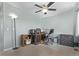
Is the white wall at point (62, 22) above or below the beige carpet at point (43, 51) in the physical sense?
above

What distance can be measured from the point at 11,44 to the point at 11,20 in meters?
0.33

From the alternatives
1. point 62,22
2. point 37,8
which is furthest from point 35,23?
point 62,22

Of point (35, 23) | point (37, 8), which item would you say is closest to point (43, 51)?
point (35, 23)

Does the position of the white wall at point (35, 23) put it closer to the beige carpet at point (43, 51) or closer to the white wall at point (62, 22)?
the white wall at point (62, 22)

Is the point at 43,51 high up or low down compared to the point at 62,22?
down

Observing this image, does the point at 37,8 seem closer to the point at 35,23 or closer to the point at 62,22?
the point at 35,23

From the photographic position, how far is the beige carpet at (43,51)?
1.25 metres

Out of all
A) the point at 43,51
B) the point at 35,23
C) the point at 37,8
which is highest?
the point at 37,8

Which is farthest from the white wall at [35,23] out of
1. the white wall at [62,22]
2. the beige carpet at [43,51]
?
the beige carpet at [43,51]

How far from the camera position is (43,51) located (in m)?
1.28

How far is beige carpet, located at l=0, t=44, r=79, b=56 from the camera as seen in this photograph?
49.3 inches

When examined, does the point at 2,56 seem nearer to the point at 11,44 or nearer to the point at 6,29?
the point at 11,44

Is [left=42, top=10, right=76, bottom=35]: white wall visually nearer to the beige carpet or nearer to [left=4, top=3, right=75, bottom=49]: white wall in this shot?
[left=4, top=3, right=75, bottom=49]: white wall

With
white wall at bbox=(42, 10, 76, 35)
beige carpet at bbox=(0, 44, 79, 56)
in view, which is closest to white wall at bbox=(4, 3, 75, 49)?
white wall at bbox=(42, 10, 76, 35)
